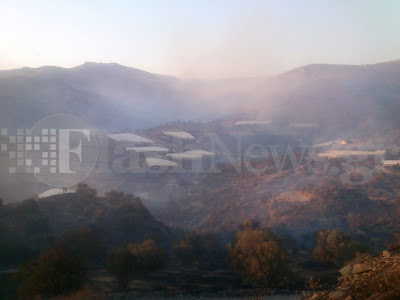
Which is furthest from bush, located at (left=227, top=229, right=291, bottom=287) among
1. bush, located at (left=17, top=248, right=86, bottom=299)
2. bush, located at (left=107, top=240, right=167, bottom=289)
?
bush, located at (left=17, top=248, right=86, bottom=299)

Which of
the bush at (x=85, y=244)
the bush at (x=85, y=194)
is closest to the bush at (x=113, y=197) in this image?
the bush at (x=85, y=194)

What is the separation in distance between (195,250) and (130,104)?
34.6 m

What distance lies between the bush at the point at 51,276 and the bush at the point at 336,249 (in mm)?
10134

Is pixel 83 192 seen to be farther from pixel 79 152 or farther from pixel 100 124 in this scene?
pixel 100 124

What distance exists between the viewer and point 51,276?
9.83 m

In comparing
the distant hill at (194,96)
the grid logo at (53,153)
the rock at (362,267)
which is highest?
the distant hill at (194,96)

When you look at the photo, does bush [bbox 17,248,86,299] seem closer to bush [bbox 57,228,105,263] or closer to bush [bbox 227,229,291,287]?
bush [bbox 57,228,105,263]

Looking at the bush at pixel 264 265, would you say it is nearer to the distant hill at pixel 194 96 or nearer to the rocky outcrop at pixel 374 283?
the rocky outcrop at pixel 374 283

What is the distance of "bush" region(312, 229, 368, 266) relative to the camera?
1520 centimetres

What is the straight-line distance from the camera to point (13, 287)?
35.2ft

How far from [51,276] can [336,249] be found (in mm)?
11247

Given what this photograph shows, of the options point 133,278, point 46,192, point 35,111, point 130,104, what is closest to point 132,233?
point 133,278

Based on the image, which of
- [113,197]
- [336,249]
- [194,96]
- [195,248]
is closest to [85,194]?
[113,197]

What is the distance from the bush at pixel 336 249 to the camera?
49.9 ft
